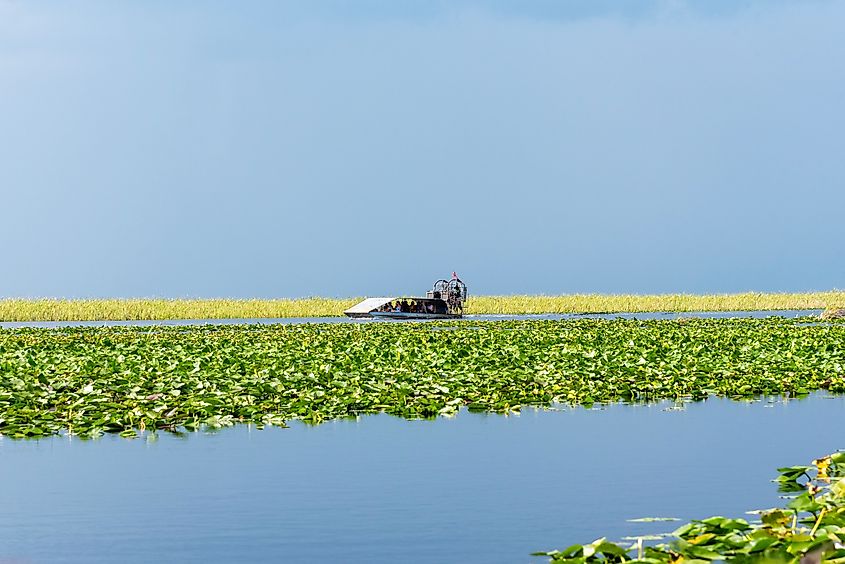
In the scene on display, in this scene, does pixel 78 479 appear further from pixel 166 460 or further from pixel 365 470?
pixel 365 470

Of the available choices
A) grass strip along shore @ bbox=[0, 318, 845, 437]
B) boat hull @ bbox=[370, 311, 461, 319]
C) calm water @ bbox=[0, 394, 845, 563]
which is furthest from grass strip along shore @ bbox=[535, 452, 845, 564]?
boat hull @ bbox=[370, 311, 461, 319]

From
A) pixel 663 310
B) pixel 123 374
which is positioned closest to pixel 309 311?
pixel 663 310

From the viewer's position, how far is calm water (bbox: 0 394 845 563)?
7598 mm

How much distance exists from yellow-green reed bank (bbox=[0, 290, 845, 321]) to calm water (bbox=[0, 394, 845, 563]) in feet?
103

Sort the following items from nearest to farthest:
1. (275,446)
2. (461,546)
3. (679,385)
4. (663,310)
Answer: (461,546), (275,446), (679,385), (663,310)

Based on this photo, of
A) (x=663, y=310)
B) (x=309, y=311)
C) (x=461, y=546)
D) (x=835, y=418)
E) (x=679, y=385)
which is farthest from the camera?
(x=663, y=310)

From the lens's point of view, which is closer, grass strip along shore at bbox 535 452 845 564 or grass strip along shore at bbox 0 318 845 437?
grass strip along shore at bbox 535 452 845 564

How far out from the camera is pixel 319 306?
4781 cm

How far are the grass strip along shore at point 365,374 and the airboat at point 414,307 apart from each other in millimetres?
14258

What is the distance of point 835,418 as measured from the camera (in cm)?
1373

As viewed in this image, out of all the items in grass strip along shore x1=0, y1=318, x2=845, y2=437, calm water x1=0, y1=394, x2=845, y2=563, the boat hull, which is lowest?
calm water x1=0, y1=394, x2=845, y2=563

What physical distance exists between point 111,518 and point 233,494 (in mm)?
1086

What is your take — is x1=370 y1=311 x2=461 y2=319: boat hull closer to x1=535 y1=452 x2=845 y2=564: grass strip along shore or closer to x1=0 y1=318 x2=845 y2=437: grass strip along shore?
x1=0 y1=318 x2=845 y2=437: grass strip along shore

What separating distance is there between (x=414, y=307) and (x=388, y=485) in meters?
33.8
